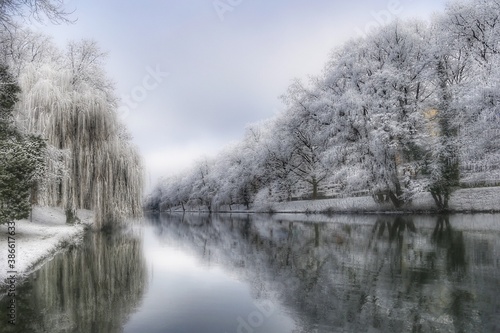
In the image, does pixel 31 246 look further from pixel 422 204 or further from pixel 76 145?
pixel 422 204

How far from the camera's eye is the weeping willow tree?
16.9 meters

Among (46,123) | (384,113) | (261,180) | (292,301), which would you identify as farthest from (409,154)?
(261,180)

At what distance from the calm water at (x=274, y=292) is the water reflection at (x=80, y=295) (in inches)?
0.7

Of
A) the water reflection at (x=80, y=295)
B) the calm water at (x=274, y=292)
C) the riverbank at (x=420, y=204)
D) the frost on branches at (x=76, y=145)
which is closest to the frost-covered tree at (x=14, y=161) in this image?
the frost on branches at (x=76, y=145)

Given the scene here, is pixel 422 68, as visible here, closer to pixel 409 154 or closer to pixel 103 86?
pixel 409 154

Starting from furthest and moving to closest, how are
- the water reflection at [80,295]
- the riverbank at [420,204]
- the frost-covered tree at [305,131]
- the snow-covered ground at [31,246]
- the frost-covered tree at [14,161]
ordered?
the frost-covered tree at [305,131]
the riverbank at [420,204]
the frost-covered tree at [14,161]
the snow-covered ground at [31,246]
the water reflection at [80,295]

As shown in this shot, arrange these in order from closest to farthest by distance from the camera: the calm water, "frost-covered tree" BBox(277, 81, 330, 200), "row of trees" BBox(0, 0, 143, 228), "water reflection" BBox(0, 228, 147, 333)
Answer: the calm water → "water reflection" BBox(0, 228, 147, 333) → "row of trees" BBox(0, 0, 143, 228) → "frost-covered tree" BBox(277, 81, 330, 200)

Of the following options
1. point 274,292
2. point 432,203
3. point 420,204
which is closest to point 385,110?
point 420,204

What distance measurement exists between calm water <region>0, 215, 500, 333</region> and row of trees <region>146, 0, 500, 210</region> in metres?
15.2

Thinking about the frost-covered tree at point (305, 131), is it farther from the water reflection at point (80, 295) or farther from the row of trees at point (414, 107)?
the water reflection at point (80, 295)

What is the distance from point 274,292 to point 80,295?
3.36 m

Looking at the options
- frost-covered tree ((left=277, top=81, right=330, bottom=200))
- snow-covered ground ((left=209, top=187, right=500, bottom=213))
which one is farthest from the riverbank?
frost-covered tree ((left=277, top=81, right=330, bottom=200))

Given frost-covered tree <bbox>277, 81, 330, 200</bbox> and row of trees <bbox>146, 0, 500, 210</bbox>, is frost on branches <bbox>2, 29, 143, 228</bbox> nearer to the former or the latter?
row of trees <bbox>146, 0, 500, 210</bbox>

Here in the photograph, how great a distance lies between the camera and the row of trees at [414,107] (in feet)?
78.7
